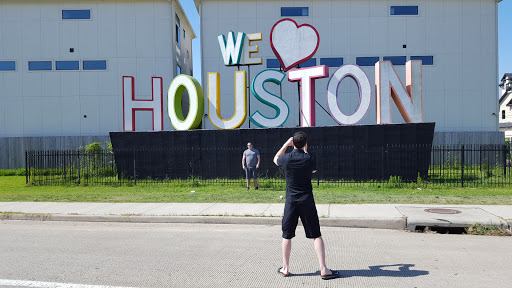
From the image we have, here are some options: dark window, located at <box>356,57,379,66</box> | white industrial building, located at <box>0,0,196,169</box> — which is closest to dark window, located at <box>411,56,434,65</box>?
dark window, located at <box>356,57,379,66</box>

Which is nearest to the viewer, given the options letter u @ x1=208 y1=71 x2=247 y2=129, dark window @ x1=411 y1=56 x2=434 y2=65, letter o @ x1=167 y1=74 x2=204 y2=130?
letter u @ x1=208 y1=71 x2=247 y2=129

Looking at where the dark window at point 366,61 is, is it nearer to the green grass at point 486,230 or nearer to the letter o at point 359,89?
the letter o at point 359,89

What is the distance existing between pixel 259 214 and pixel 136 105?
12.0 metres

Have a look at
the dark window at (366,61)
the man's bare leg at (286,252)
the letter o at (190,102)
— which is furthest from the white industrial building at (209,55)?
the man's bare leg at (286,252)

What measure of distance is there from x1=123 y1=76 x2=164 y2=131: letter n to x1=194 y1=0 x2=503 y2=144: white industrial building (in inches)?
396

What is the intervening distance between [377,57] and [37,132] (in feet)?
82.5

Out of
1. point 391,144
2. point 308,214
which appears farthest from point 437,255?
point 391,144

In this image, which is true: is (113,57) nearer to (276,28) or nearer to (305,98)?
(276,28)

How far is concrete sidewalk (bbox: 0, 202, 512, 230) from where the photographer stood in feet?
30.2

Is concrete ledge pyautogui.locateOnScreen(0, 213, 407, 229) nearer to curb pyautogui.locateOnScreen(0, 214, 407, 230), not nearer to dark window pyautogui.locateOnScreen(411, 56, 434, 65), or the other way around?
curb pyautogui.locateOnScreen(0, 214, 407, 230)

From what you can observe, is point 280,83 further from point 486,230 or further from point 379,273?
point 379,273

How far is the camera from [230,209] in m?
11.1

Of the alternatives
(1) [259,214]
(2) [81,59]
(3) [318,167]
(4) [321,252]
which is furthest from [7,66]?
(4) [321,252]

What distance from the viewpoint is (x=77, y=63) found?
3067 centimetres
